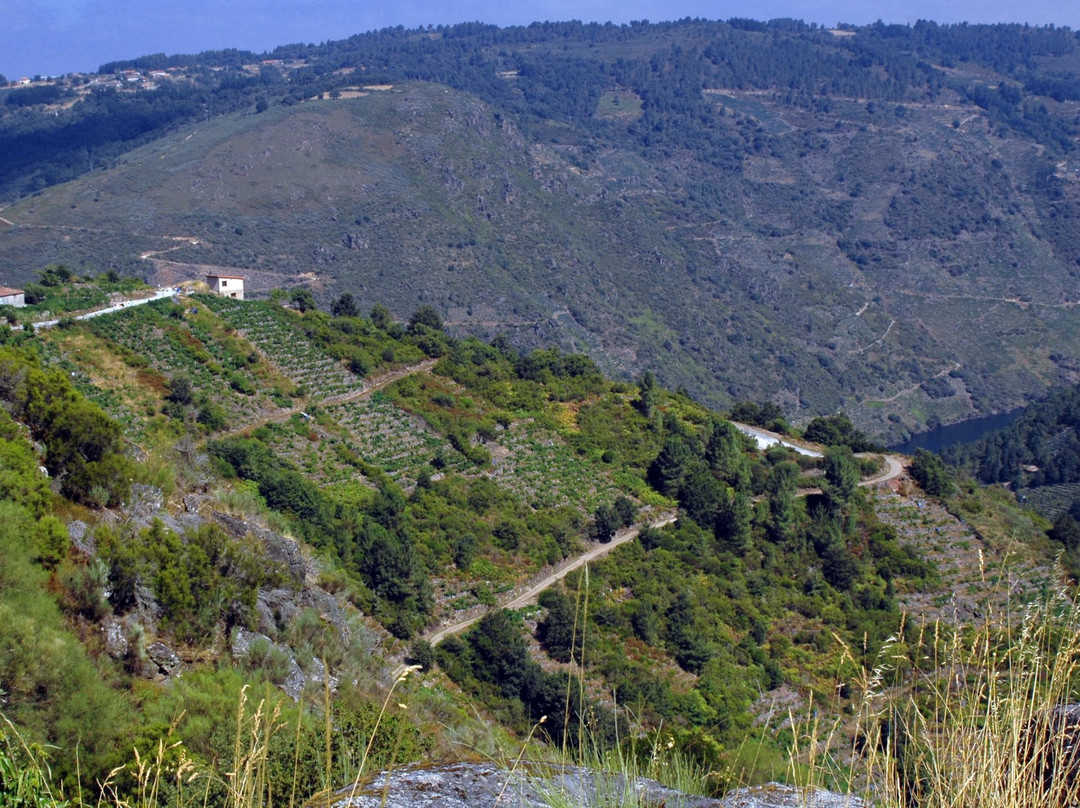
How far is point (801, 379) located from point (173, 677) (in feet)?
247

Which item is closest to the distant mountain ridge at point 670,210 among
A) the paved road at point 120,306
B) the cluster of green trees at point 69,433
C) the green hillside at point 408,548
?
the paved road at point 120,306

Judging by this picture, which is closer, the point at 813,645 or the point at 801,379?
the point at 813,645

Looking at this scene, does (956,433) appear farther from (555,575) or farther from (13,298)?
(13,298)

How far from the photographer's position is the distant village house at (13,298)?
27.8m

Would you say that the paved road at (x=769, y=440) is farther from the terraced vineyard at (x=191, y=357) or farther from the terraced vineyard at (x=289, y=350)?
the terraced vineyard at (x=191, y=357)

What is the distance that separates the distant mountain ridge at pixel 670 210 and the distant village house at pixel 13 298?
34.2 m

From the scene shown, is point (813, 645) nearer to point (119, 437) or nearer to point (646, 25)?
point (119, 437)

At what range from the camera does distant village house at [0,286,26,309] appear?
27.8m

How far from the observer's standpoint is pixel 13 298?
2808 cm

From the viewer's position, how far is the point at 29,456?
10.5 metres

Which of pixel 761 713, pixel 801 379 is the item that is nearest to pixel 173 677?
pixel 761 713

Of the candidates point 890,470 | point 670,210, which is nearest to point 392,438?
point 890,470

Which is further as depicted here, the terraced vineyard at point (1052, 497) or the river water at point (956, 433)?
the river water at point (956, 433)

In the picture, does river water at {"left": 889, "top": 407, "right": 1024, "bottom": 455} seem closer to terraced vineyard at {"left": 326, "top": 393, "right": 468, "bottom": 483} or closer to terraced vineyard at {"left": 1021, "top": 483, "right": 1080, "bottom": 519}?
terraced vineyard at {"left": 1021, "top": 483, "right": 1080, "bottom": 519}
